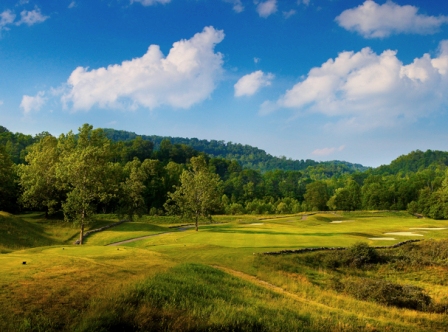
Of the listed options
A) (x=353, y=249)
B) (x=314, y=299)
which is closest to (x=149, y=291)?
(x=314, y=299)

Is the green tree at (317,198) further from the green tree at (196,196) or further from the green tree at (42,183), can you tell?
the green tree at (42,183)

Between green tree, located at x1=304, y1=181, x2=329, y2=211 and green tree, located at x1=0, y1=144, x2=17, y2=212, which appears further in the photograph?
green tree, located at x1=304, y1=181, x2=329, y2=211

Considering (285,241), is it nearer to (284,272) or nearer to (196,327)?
(284,272)

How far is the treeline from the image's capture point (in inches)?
1875

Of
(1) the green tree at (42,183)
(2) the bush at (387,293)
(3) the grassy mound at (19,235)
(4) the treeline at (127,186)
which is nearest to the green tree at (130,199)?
(4) the treeline at (127,186)

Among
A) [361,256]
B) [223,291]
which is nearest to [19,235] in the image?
[223,291]

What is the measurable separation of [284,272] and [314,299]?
5.76 meters

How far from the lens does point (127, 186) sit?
2699 inches

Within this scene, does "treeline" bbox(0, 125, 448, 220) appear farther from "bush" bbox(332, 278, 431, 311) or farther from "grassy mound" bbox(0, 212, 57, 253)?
"bush" bbox(332, 278, 431, 311)

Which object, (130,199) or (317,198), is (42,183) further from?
(317,198)

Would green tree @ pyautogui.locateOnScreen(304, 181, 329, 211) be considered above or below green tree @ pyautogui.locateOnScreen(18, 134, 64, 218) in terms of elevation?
below

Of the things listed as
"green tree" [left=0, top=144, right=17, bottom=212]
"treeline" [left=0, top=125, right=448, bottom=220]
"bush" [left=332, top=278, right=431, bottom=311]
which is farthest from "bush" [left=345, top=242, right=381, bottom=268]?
"green tree" [left=0, top=144, right=17, bottom=212]

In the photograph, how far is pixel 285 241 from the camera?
1510 inches

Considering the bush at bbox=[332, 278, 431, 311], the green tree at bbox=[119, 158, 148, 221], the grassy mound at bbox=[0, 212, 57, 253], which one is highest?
the green tree at bbox=[119, 158, 148, 221]
